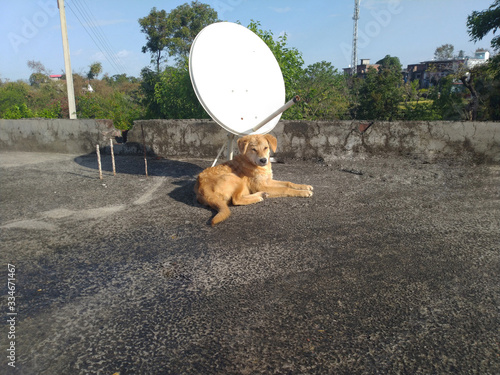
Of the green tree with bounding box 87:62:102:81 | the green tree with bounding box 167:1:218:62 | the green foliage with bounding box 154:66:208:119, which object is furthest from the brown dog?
the green tree with bounding box 87:62:102:81

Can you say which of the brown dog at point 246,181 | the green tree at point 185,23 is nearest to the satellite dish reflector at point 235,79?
the brown dog at point 246,181

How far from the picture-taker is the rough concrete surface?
6.93 ft

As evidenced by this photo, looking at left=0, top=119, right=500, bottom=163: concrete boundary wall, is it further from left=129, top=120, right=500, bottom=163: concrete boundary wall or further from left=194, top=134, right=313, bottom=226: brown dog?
left=194, top=134, right=313, bottom=226: brown dog

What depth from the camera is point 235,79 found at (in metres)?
5.96

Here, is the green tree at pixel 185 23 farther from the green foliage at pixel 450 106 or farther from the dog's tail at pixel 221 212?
the dog's tail at pixel 221 212

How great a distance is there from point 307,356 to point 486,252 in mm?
2501

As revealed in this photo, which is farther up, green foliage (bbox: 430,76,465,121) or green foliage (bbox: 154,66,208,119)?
green foliage (bbox: 154,66,208,119)

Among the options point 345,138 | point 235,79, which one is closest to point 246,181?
point 235,79

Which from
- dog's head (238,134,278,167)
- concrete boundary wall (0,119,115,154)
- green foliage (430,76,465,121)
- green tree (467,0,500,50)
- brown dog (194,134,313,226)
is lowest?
brown dog (194,134,313,226)

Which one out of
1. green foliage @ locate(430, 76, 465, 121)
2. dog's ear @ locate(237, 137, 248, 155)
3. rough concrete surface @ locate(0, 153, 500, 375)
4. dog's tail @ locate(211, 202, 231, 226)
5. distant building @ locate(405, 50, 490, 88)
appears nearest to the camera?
rough concrete surface @ locate(0, 153, 500, 375)

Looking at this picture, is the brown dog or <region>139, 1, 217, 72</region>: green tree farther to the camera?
<region>139, 1, 217, 72</region>: green tree

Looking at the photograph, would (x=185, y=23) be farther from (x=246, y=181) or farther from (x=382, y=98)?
(x=246, y=181)

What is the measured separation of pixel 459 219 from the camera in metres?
4.33

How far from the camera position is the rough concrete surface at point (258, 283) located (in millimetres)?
2113
